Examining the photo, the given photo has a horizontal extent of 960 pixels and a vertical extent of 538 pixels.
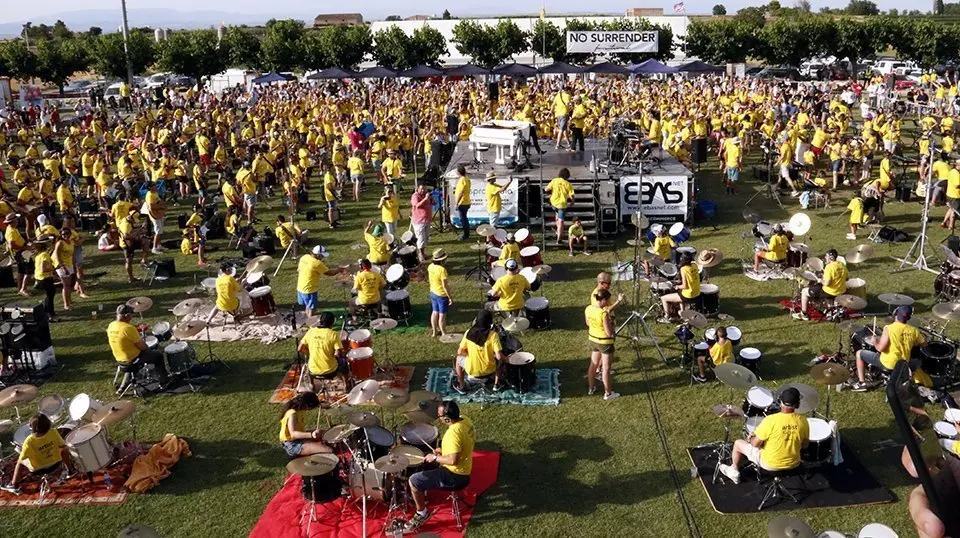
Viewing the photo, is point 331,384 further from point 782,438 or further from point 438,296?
point 782,438

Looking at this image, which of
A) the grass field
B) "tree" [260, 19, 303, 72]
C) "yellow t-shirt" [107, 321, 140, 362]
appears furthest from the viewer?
"tree" [260, 19, 303, 72]

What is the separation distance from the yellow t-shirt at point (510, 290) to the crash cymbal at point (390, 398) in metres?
3.68

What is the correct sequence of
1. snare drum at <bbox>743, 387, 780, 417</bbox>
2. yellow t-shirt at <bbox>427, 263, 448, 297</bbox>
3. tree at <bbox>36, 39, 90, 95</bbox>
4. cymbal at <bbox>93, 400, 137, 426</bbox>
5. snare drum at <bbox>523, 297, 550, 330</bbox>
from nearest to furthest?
snare drum at <bbox>743, 387, 780, 417</bbox>
cymbal at <bbox>93, 400, 137, 426</bbox>
yellow t-shirt at <bbox>427, 263, 448, 297</bbox>
snare drum at <bbox>523, 297, 550, 330</bbox>
tree at <bbox>36, 39, 90, 95</bbox>

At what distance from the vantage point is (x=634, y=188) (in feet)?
65.6

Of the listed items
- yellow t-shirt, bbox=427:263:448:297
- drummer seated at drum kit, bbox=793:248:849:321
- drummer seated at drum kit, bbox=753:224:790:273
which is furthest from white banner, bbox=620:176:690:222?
yellow t-shirt, bbox=427:263:448:297

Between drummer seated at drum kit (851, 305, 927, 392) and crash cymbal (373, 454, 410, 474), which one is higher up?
drummer seated at drum kit (851, 305, 927, 392)

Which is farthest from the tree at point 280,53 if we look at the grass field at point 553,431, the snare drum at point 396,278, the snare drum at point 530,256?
the snare drum at point 530,256

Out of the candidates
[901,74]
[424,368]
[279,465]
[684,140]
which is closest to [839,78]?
[901,74]

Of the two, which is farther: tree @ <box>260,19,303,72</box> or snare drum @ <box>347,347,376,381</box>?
tree @ <box>260,19,303,72</box>

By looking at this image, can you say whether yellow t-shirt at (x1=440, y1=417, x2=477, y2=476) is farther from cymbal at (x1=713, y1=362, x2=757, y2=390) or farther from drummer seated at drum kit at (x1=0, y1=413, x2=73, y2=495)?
drummer seated at drum kit at (x1=0, y1=413, x2=73, y2=495)

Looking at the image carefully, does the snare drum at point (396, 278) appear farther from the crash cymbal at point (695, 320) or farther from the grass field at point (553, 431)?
the crash cymbal at point (695, 320)

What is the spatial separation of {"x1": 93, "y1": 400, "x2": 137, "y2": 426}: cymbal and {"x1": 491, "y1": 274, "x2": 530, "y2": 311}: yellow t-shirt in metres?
5.81

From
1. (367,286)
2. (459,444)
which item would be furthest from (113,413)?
(367,286)

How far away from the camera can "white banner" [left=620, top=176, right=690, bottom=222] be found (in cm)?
1997
